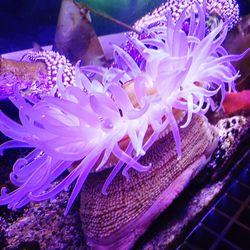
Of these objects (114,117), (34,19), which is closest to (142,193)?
(114,117)

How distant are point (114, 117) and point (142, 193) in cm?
31

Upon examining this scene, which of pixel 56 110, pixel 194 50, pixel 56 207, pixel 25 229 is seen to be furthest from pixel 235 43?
pixel 25 229

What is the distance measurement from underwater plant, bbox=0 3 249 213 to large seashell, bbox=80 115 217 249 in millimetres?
92

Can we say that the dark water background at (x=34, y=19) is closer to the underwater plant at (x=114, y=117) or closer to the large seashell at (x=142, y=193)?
the underwater plant at (x=114, y=117)

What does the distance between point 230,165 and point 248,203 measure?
16 cm

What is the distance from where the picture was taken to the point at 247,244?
977 millimetres

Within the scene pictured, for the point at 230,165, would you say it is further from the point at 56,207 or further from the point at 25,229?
the point at 25,229

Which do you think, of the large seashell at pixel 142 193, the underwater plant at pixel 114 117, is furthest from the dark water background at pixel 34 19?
the large seashell at pixel 142 193

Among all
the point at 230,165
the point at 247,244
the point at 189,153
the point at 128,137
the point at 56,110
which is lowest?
the point at 247,244

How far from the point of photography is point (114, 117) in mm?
1018

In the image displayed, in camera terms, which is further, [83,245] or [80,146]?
[83,245]

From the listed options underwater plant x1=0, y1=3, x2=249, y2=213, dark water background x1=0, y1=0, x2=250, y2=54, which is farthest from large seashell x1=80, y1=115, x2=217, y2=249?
dark water background x1=0, y1=0, x2=250, y2=54

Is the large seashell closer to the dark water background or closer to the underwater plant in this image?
the underwater plant

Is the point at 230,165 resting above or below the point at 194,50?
below
